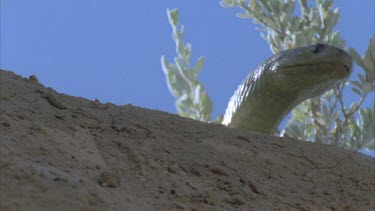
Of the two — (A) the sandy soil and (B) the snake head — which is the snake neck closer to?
(B) the snake head

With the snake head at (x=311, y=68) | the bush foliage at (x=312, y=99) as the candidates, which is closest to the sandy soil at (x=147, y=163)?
the snake head at (x=311, y=68)

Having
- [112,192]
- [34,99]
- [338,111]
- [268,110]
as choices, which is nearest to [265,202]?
[112,192]

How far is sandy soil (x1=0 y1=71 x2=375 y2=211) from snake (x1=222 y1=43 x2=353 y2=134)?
154 centimetres

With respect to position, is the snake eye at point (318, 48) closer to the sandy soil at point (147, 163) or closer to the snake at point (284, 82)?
the snake at point (284, 82)

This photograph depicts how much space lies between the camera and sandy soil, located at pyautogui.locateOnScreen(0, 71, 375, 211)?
1415mm

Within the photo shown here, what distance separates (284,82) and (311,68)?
167 millimetres

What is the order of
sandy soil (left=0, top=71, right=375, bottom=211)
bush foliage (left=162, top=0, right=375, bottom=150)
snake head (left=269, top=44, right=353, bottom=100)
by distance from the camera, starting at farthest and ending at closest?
bush foliage (left=162, top=0, right=375, bottom=150) → snake head (left=269, top=44, right=353, bottom=100) → sandy soil (left=0, top=71, right=375, bottom=211)

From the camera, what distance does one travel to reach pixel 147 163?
5.89 ft

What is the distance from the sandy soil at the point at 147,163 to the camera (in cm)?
142

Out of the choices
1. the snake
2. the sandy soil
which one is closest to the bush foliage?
the snake

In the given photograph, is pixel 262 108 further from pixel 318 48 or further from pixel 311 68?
pixel 318 48

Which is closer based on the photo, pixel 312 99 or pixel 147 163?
pixel 147 163

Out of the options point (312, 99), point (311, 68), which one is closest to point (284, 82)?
point (311, 68)

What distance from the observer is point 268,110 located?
417 cm
